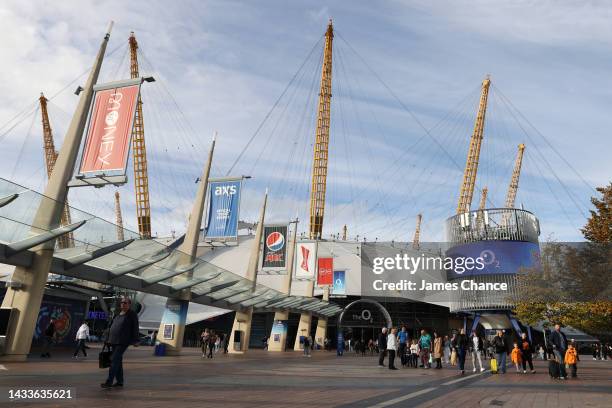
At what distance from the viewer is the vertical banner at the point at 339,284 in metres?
61.1

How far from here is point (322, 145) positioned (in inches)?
3622

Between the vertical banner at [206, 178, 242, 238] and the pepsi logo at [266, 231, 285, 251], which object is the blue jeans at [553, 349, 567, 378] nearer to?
the vertical banner at [206, 178, 242, 238]

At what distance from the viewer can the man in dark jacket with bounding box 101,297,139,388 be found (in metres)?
9.43

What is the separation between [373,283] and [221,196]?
5251 cm

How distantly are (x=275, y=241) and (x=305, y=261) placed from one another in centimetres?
726

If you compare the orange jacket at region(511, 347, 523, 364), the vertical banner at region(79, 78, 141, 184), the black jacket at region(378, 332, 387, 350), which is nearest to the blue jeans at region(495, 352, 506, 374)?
the orange jacket at region(511, 347, 523, 364)

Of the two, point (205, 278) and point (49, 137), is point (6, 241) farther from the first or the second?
point (49, 137)

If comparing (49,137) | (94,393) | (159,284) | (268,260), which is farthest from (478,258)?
(49,137)

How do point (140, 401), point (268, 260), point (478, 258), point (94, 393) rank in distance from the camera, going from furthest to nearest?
point (478, 258) < point (268, 260) < point (94, 393) < point (140, 401)

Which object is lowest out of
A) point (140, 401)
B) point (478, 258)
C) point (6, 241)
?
point (140, 401)

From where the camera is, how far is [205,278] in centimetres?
2625

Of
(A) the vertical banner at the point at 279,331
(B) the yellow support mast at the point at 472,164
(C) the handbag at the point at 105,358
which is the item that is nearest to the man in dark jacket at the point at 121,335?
(C) the handbag at the point at 105,358

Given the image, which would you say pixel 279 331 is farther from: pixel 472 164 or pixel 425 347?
pixel 472 164

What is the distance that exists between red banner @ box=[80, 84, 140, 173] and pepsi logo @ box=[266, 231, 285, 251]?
81.2 ft
